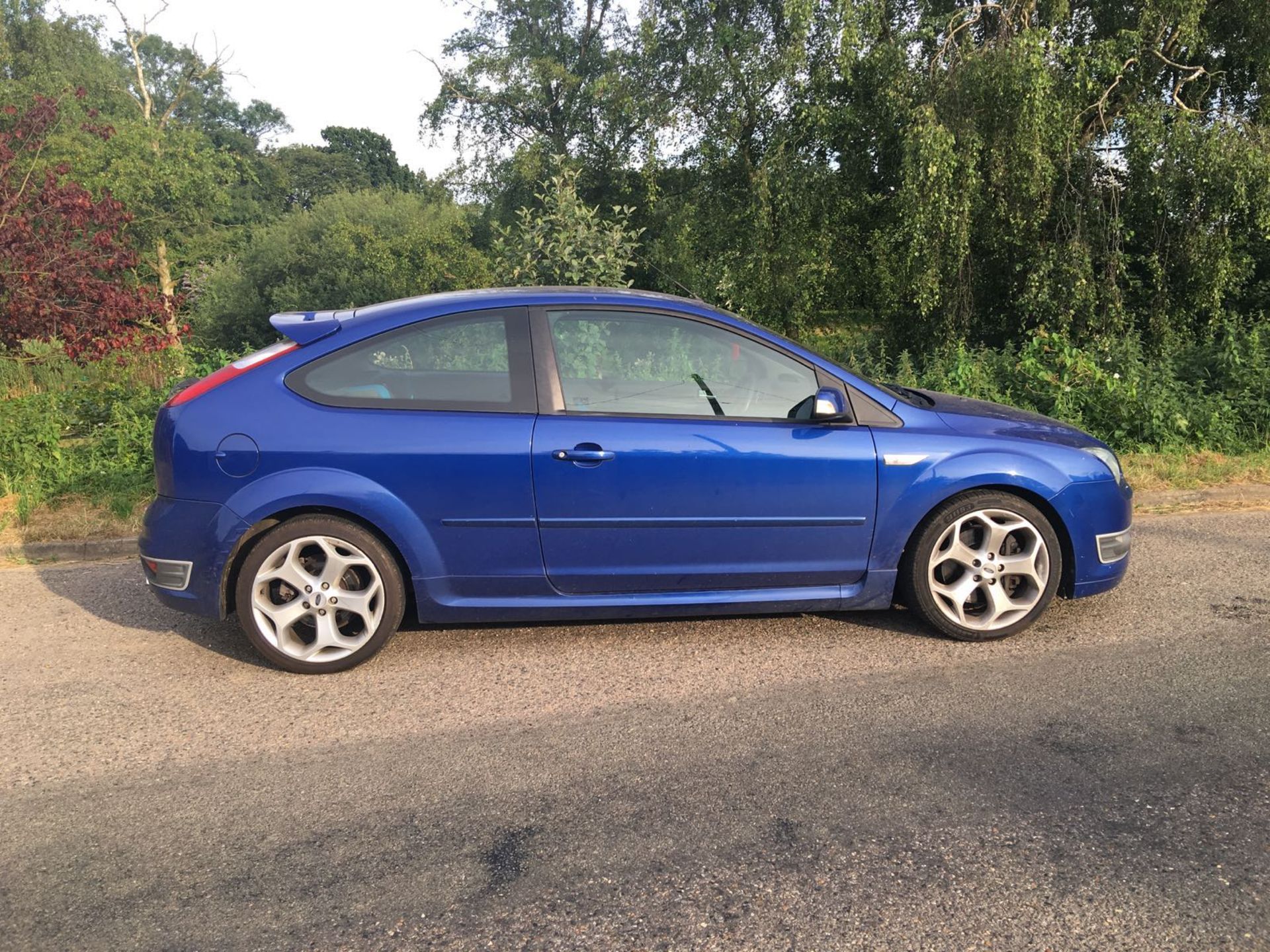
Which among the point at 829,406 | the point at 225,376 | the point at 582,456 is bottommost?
the point at 582,456

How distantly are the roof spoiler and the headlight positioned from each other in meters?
3.62

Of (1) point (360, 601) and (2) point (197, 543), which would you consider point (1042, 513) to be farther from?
(2) point (197, 543)

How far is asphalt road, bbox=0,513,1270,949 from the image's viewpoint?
2.63 metres

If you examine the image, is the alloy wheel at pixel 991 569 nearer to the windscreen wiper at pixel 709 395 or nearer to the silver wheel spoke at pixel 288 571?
the windscreen wiper at pixel 709 395

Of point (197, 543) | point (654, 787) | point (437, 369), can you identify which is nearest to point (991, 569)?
point (654, 787)

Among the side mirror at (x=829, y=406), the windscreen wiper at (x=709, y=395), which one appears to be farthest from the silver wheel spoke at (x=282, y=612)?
the side mirror at (x=829, y=406)

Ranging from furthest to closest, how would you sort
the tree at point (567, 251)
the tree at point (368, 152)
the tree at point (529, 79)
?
the tree at point (368, 152) → the tree at point (529, 79) → the tree at point (567, 251)

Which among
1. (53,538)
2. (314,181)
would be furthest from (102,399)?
(314,181)

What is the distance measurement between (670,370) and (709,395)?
8.7 inches

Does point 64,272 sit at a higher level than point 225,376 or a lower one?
higher

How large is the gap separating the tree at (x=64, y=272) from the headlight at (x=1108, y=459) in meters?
8.80

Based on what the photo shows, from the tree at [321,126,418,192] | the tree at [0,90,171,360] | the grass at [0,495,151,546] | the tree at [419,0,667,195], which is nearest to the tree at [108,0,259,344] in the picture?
the tree at [419,0,667,195]

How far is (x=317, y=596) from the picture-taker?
14.4ft

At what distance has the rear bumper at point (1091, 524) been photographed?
15.4 feet
